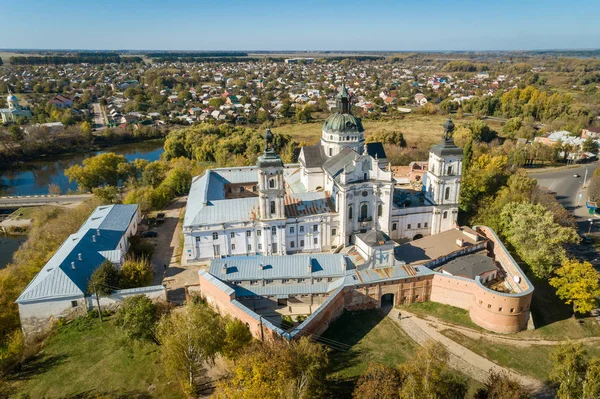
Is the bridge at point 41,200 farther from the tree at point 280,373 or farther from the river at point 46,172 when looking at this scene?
the tree at point 280,373

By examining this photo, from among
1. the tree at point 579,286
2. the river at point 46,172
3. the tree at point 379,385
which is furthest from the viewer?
the river at point 46,172

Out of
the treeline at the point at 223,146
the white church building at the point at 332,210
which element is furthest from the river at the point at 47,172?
the white church building at the point at 332,210

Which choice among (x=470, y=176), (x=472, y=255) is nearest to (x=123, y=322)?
(x=472, y=255)

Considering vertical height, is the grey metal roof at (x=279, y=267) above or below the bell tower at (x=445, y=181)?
below

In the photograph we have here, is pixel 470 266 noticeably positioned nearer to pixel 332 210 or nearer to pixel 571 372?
pixel 332 210

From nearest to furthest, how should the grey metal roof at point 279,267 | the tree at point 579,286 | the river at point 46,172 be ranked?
the tree at point 579,286
the grey metal roof at point 279,267
the river at point 46,172

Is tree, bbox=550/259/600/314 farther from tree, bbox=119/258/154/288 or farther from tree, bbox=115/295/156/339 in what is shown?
tree, bbox=119/258/154/288

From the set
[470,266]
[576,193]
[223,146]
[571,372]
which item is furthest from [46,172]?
[576,193]
